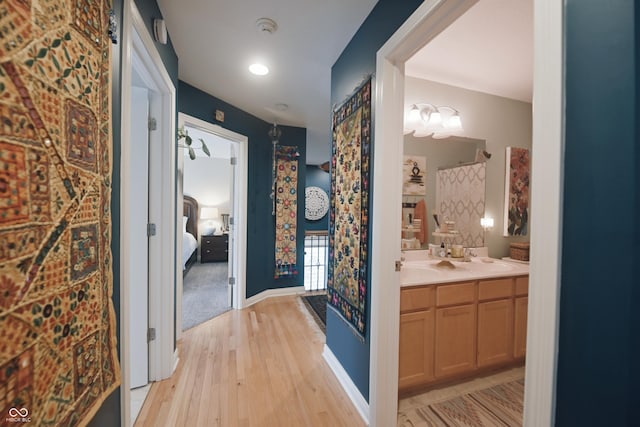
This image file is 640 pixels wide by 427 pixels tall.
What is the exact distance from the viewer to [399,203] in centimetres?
144

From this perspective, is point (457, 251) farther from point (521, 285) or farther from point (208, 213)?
point (208, 213)

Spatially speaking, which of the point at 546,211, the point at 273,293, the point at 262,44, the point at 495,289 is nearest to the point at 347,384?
the point at 495,289

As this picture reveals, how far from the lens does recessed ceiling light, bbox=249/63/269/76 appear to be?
2166 millimetres

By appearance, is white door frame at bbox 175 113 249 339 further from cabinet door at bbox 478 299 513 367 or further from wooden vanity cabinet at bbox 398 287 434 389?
cabinet door at bbox 478 299 513 367

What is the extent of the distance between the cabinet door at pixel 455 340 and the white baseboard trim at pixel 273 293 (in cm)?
232

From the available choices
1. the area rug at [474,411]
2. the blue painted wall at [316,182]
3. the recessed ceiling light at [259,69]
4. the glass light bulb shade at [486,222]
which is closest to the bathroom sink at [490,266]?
the glass light bulb shade at [486,222]

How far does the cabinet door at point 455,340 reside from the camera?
1.77 metres

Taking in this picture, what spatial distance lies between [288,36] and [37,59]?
61.5 inches

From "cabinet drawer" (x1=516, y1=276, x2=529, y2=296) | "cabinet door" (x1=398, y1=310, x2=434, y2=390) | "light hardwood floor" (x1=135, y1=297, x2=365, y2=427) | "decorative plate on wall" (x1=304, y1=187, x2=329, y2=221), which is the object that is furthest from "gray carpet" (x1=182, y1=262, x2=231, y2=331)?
"cabinet drawer" (x1=516, y1=276, x2=529, y2=296)

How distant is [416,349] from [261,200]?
2.56 metres

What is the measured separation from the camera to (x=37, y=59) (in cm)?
57

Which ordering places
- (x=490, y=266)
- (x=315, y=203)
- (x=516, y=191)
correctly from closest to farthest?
(x=490, y=266)
(x=516, y=191)
(x=315, y=203)

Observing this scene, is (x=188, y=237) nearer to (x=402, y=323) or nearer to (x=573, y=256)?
(x=402, y=323)

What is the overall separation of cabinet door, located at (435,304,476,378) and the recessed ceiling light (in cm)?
232
